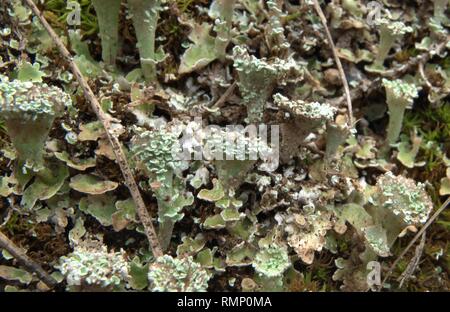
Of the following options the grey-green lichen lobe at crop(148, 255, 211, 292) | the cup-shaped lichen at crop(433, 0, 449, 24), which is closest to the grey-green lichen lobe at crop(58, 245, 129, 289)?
the grey-green lichen lobe at crop(148, 255, 211, 292)

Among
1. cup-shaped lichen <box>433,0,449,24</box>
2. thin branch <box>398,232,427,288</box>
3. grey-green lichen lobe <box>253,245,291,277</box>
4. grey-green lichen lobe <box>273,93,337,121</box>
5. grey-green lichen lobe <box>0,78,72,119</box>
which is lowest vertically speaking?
thin branch <box>398,232,427,288</box>

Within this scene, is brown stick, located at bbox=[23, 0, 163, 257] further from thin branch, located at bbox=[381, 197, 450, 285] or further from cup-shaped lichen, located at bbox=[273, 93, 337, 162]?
thin branch, located at bbox=[381, 197, 450, 285]

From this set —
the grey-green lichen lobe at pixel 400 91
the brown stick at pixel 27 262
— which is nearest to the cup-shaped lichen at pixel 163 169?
the brown stick at pixel 27 262

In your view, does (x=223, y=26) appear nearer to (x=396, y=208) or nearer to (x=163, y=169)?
(x=163, y=169)

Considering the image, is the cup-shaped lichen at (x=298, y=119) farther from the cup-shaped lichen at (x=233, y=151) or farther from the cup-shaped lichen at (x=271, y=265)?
the cup-shaped lichen at (x=271, y=265)
